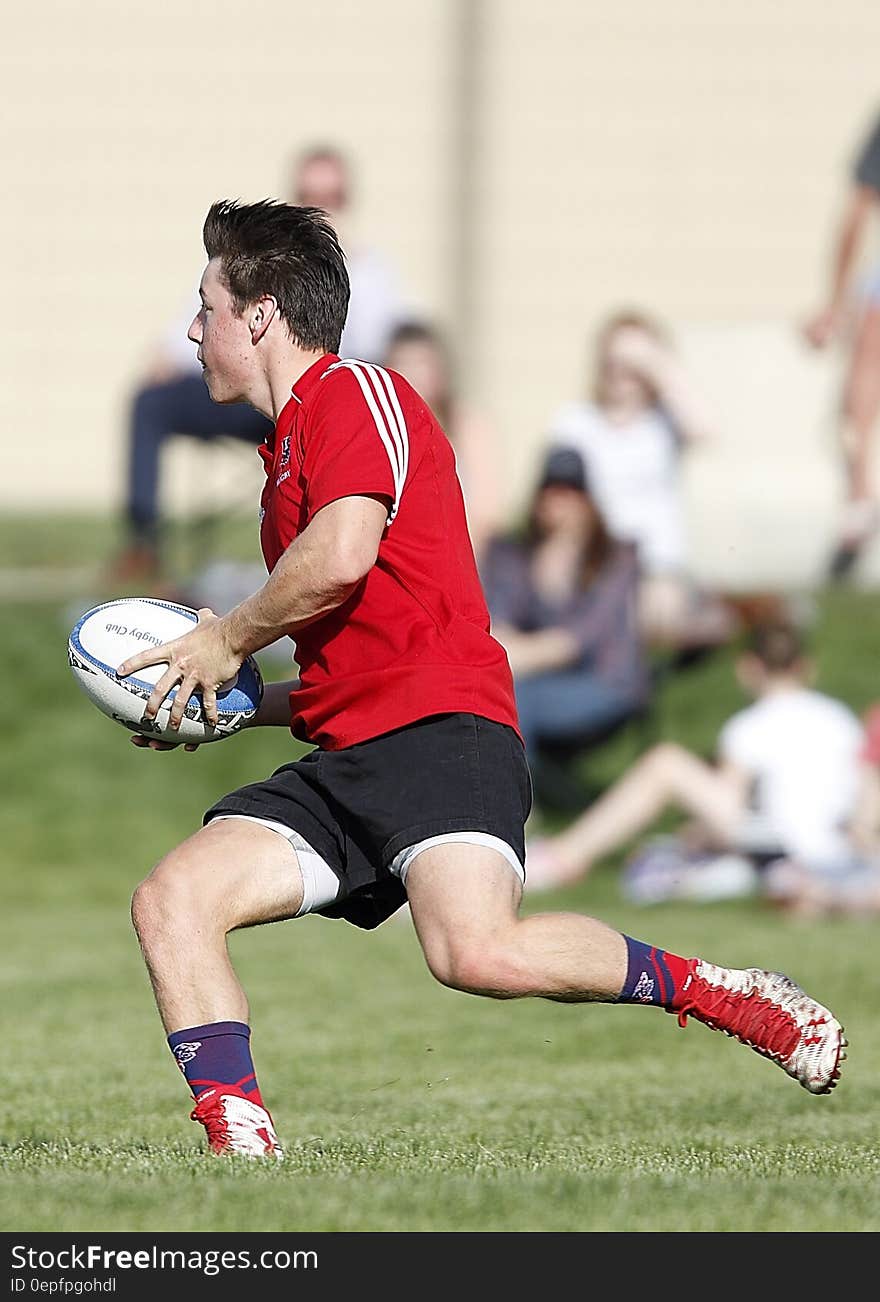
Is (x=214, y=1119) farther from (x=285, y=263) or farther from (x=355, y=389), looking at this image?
(x=285, y=263)

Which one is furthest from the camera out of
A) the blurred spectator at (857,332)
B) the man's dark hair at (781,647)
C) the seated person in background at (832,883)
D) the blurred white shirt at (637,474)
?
the blurred white shirt at (637,474)

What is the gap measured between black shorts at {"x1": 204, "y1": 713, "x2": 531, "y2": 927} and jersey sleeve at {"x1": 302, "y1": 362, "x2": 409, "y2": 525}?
0.50 metres

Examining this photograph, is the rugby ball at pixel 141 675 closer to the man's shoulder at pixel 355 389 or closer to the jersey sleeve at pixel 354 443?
the jersey sleeve at pixel 354 443

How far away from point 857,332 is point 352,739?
7.95 metres

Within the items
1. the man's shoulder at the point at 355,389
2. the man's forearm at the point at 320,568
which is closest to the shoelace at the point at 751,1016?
the man's forearm at the point at 320,568

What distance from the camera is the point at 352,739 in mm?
4711

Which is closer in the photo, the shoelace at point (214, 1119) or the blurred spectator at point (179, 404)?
the shoelace at point (214, 1119)

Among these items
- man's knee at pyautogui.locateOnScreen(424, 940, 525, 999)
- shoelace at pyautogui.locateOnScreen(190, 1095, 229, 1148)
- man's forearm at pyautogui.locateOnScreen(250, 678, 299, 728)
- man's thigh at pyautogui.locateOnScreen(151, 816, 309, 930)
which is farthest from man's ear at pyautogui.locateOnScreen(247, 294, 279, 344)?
shoelace at pyautogui.locateOnScreen(190, 1095, 229, 1148)

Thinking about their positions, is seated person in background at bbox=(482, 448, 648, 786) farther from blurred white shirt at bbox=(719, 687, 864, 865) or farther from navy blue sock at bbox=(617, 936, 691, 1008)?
navy blue sock at bbox=(617, 936, 691, 1008)

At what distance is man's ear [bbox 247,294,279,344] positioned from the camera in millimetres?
4816

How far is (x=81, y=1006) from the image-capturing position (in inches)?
307

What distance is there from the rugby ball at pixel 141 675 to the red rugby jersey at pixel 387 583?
0.17m

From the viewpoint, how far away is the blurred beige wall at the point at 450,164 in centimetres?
1991

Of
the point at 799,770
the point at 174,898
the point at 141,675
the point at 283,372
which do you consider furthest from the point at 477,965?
the point at 799,770
